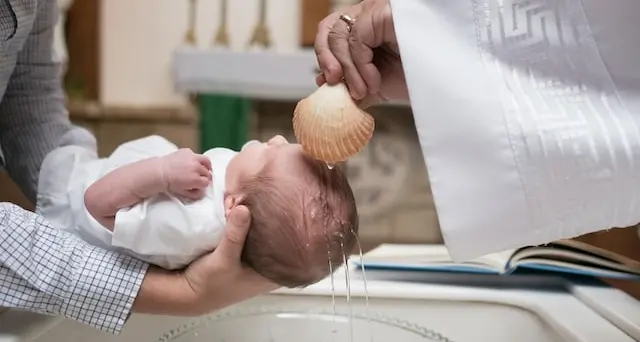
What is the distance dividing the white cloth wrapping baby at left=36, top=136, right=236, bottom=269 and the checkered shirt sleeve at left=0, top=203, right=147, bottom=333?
3cm

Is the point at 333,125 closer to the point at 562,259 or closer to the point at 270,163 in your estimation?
the point at 270,163

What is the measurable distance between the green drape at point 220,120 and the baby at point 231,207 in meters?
1.07

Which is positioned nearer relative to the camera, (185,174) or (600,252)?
(185,174)

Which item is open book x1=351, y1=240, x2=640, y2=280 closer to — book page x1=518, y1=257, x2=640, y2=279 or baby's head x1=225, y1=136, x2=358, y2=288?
book page x1=518, y1=257, x2=640, y2=279

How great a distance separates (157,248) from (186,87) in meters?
1.13

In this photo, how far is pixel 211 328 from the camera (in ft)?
2.44

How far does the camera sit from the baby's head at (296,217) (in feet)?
2.06

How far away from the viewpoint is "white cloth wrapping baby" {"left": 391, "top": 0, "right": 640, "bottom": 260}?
55cm

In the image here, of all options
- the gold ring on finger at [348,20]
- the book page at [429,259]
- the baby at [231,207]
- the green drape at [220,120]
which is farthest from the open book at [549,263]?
the green drape at [220,120]

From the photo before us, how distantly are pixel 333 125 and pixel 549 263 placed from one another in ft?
1.17

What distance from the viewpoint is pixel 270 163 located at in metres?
0.66

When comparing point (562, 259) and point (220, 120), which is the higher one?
point (220, 120)

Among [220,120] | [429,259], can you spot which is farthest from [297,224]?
[220,120]

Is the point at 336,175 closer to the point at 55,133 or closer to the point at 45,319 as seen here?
the point at 45,319
